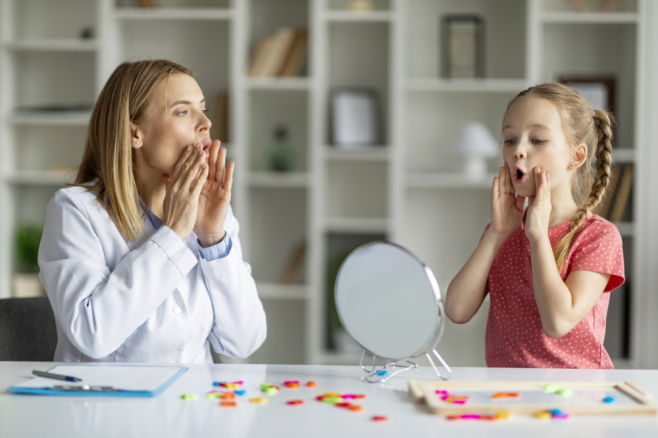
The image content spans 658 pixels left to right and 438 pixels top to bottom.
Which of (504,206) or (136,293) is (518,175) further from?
(136,293)

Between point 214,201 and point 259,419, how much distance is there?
614 mm

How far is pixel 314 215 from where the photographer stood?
9.27ft

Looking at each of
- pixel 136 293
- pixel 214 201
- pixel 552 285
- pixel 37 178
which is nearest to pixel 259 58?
pixel 37 178

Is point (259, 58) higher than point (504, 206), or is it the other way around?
point (259, 58)

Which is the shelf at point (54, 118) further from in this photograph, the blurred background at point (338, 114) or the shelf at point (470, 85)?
the shelf at point (470, 85)

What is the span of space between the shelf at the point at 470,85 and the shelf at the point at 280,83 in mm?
495

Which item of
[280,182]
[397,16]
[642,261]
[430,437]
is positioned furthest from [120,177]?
[642,261]

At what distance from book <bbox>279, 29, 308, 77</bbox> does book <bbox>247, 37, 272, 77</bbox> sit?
0.10 metres

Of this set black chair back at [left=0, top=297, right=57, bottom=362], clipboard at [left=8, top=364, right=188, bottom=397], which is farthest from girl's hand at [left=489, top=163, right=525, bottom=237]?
black chair back at [left=0, top=297, right=57, bottom=362]

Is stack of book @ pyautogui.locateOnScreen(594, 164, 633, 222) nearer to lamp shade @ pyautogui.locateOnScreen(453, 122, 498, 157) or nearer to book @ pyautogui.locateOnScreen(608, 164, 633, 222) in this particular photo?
book @ pyautogui.locateOnScreen(608, 164, 633, 222)

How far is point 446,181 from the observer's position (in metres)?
2.80

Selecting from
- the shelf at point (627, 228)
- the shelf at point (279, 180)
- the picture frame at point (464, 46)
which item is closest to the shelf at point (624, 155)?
the shelf at point (627, 228)

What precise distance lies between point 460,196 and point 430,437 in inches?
96.4

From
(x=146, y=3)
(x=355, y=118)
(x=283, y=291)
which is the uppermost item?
(x=146, y=3)
